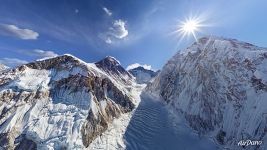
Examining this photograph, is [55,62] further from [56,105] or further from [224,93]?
[224,93]

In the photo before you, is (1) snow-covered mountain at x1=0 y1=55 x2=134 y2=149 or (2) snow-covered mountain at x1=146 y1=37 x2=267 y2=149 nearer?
(1) snow-covered mountain at x1=0 y1=55 x2=134 y2=149

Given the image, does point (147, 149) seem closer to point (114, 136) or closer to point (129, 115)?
point (114, 136)

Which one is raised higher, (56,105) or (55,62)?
(55,62)

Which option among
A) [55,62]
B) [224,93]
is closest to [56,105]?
[55,62]

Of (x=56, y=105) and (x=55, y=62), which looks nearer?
(x=56, y=105)

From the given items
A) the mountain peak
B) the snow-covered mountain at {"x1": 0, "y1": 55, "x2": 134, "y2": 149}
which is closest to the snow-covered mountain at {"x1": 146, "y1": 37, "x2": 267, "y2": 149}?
the snow-covered mountain at {"x1": 0, "y1": 55, "x2": 134, "y2": 149}

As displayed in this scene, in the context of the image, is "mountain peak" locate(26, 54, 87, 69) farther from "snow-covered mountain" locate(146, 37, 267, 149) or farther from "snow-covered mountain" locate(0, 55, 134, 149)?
"snow-covered mountain" locate(146, 37, 267, 149)
